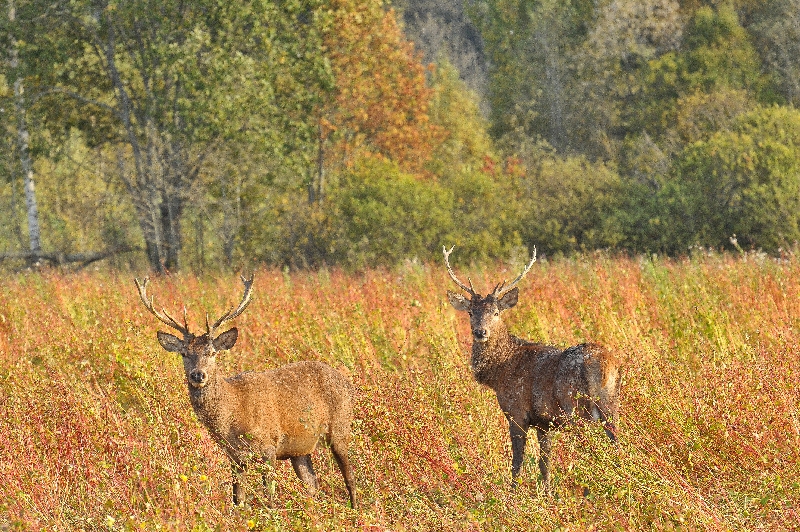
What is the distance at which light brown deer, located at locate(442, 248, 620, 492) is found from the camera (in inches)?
262

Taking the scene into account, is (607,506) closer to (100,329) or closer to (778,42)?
(100,329)

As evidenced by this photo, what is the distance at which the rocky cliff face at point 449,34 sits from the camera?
75.5 meters

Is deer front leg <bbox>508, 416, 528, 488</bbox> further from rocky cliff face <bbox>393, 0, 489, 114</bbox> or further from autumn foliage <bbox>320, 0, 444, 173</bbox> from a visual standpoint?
rocky cliff face <bbox>393, 0, 489, 114</bbox>

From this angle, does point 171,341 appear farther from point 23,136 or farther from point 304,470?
point 23,136

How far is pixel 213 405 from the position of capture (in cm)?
652

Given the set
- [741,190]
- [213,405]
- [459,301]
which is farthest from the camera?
[741,190]

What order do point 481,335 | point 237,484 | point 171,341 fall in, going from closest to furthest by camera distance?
point 237,484 → point 171,341 → point 481,335

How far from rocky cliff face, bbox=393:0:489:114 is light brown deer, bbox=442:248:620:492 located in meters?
63.6

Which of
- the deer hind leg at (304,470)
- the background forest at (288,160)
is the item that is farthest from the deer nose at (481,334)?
the background forest at (288,160)

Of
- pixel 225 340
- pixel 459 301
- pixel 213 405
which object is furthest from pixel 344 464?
pixel 459 301

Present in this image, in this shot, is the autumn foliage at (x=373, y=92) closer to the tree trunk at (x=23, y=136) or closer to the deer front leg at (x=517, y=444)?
the tree trunk at (x=23, y=136)

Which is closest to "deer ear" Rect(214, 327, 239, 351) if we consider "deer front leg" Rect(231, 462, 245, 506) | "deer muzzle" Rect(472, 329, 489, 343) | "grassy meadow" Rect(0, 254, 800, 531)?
"grassy meadow" Rect(0, 254, 800, 531)

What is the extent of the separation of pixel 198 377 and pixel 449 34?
75.8m

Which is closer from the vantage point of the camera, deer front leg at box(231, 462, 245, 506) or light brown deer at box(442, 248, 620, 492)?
deer front leg at box(231, 462, 245, 506)
